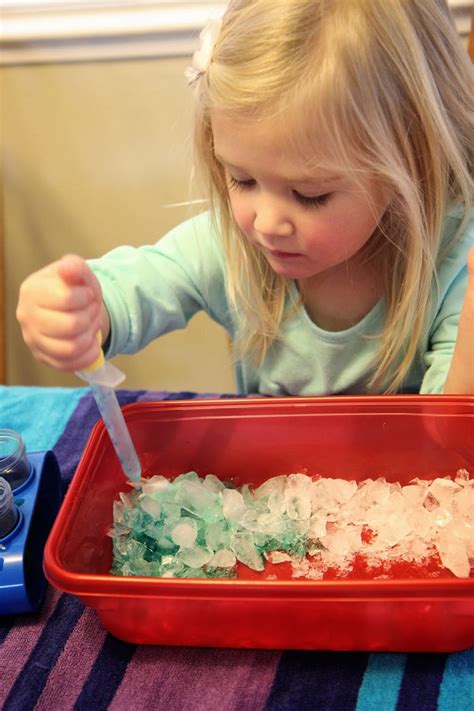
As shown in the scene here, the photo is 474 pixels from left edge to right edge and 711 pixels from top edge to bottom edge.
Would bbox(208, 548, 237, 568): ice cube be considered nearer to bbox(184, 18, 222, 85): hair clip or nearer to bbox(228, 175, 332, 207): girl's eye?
bbox(228, 175, 332, 207): girl's eye

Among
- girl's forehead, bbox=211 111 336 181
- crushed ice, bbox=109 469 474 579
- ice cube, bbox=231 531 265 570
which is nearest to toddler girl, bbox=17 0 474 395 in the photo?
girl's forehead, bbox=211 111 336 181

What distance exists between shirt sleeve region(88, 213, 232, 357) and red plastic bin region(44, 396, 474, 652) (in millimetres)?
108

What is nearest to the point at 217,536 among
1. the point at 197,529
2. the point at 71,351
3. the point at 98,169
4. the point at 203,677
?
the point at 197,529

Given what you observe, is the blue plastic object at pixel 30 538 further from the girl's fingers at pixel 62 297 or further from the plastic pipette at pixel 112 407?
the girl's fingers at pixel 62 297

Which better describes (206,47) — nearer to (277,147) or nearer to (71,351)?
(277,147)

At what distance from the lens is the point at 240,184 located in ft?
2.14

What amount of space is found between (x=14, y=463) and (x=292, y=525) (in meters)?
0.28

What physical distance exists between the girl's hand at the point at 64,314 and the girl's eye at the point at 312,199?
0.63 ft

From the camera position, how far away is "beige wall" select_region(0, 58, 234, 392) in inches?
51.0

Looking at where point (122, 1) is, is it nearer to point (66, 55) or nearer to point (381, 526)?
point (66, 55)

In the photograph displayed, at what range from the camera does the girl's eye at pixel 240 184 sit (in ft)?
2.10

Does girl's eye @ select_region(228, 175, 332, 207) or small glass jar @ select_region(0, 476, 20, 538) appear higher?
girl's eye @ select_region(228, 175, 332, 207)

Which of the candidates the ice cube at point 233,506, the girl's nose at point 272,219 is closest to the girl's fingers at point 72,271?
the girl's nose at point 272,219

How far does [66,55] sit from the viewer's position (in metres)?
1.28
